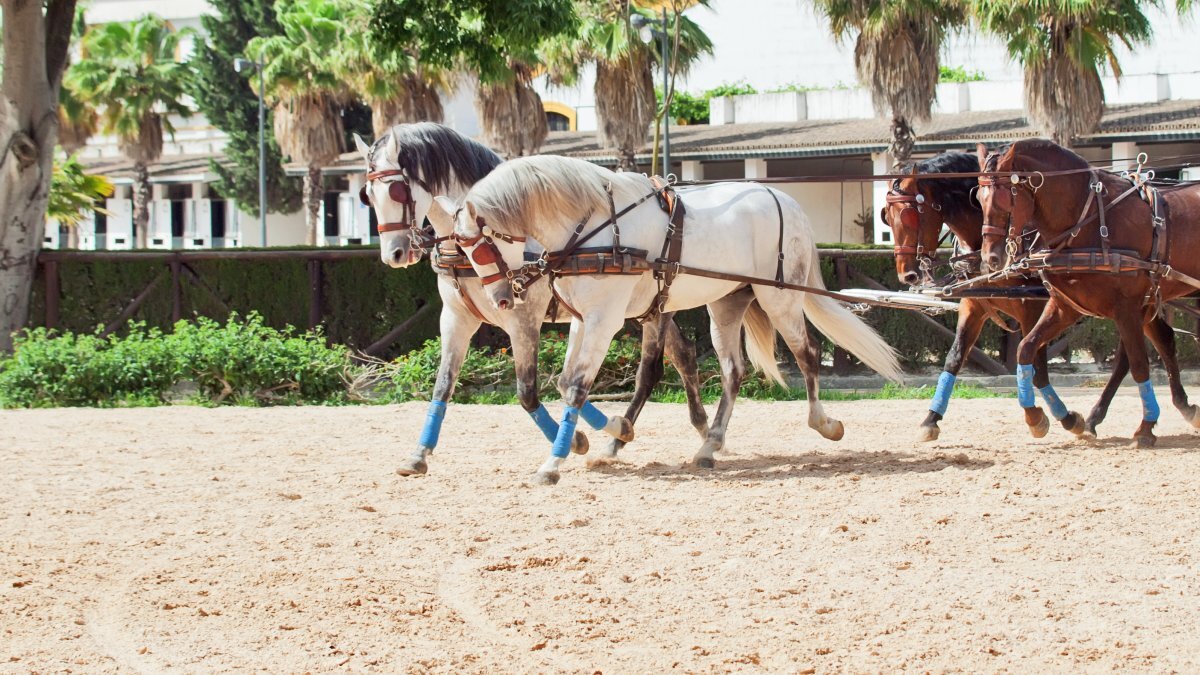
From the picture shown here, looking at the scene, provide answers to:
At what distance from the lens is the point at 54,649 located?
5.00m

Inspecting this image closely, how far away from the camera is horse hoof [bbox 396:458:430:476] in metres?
8.51

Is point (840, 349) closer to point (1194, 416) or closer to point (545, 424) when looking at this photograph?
point (1194, 416)

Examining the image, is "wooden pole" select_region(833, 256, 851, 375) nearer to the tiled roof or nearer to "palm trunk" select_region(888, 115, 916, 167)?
"palm trunk" select_region(888, 115, 916, 167)

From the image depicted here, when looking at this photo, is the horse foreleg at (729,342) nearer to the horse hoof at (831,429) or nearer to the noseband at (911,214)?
Result: the horse hoof at (831,429)

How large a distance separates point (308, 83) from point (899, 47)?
17217mm

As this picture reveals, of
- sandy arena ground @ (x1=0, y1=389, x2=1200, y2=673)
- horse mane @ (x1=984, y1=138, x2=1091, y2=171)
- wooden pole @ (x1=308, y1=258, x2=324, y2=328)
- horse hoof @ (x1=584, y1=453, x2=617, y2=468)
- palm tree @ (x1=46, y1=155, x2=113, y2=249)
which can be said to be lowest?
sandy arena ground @ (x1=0, y1=389, x2=1200, y2=673)

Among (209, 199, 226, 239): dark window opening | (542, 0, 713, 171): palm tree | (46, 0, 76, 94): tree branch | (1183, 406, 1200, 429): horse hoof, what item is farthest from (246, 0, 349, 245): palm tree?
(1183, 406, 1200, 429): horse hoof

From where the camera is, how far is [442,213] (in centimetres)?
→ 860

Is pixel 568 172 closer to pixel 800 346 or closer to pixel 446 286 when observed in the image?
pixel 446 286

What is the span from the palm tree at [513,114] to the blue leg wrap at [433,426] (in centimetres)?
2002

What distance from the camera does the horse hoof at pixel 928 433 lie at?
9836 mm

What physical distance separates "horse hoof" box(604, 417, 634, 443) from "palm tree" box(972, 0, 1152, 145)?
591 inches

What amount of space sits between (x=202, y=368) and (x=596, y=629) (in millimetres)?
9656

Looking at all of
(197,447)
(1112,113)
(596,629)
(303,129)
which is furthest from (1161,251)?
(303,129)
